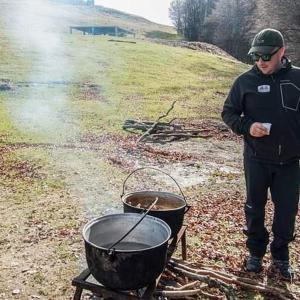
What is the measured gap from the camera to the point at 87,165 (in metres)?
7.82

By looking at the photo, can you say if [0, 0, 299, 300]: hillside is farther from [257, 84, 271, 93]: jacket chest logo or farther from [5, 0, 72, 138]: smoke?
[257, 84, 271, 93]: jacket chest logo

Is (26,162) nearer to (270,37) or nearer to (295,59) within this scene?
(270,37)

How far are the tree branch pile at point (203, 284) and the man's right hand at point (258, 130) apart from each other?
1297mm

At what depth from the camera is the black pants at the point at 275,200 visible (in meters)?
3.60

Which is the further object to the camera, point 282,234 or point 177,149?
point 177,149

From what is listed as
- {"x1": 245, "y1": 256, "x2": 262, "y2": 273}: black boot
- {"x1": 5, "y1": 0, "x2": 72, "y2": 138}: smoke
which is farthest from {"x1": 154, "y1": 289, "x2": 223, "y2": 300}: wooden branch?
{"x1": 5, "y1": 0, "x2": 72, "y2": 138}: smoke

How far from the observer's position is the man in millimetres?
3463

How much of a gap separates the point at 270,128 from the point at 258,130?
12 centimetres

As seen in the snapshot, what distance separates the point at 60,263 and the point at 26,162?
4111mm

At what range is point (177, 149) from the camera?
9.95m

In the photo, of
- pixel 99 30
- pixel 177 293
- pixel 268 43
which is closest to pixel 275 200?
pixel 177 293

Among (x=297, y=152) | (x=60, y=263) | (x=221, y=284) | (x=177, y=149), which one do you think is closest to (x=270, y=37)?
(x=297, y=152)

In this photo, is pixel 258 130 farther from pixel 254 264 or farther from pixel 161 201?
pixel 254 264

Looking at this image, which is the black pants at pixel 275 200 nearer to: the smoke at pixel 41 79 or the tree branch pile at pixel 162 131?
the tree branch pile at pixel 162 131
